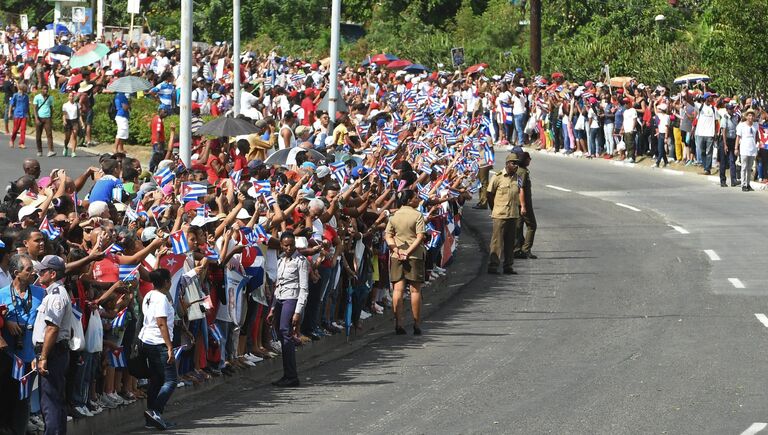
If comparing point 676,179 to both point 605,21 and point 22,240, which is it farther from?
point 22,240

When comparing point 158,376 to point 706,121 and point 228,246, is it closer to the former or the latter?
point 228,246

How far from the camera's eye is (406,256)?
17219mm

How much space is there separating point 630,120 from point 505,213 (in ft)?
47.9

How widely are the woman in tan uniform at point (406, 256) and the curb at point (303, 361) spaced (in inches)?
20.8

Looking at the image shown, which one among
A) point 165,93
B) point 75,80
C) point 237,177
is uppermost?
point 75,80

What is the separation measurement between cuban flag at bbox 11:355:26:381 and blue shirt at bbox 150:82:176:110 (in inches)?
914

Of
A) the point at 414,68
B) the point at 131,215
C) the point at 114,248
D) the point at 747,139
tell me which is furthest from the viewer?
the point at 414,68

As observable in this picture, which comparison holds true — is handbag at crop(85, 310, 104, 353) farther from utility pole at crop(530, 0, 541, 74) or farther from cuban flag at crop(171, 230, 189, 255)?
utility pole at crop(530, 0, 541, 74)

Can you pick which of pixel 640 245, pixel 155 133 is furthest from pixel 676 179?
pixel 155 133

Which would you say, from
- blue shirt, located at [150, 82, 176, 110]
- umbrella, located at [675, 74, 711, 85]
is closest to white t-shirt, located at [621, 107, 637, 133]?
umbrella, located at [675, 74, 711, 85]

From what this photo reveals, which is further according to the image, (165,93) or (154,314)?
(165,93)

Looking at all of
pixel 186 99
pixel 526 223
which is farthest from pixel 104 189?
pixel 526 223

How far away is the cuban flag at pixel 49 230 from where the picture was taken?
12.3 metres

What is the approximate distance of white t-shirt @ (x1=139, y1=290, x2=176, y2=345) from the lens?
39.9ft
